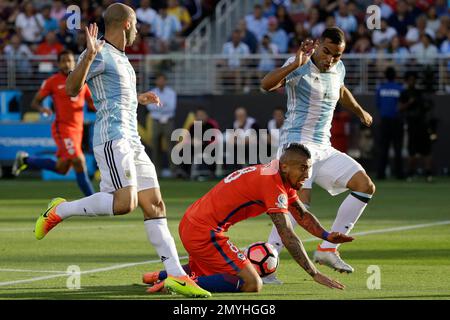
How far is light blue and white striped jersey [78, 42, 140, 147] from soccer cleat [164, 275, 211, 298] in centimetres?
141

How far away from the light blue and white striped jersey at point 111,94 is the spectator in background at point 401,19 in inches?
811

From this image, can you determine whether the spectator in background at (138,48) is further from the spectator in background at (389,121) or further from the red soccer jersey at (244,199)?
the red soccer jersey at (244,199)

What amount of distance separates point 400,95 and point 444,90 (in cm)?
178

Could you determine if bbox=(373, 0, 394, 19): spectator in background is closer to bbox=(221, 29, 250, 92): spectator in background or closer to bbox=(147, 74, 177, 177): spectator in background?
bbox=(221, 29, 250, 92): spectator in background

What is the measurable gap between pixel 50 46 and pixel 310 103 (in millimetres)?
19031

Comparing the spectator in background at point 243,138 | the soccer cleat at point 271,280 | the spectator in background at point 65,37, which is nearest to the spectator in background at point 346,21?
the spectator in background at point 243,138

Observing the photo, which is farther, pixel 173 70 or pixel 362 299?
pixel 173 70

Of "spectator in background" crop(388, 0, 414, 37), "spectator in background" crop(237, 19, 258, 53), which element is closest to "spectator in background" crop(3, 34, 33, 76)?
"spectator in background" crop(237, 19, 258, 53)

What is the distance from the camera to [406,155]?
2956 centimetres

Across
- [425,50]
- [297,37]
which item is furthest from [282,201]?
[297,37]

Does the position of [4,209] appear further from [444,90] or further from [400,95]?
[444,90]

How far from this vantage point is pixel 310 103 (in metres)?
12.7

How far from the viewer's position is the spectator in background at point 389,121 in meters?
27.8
